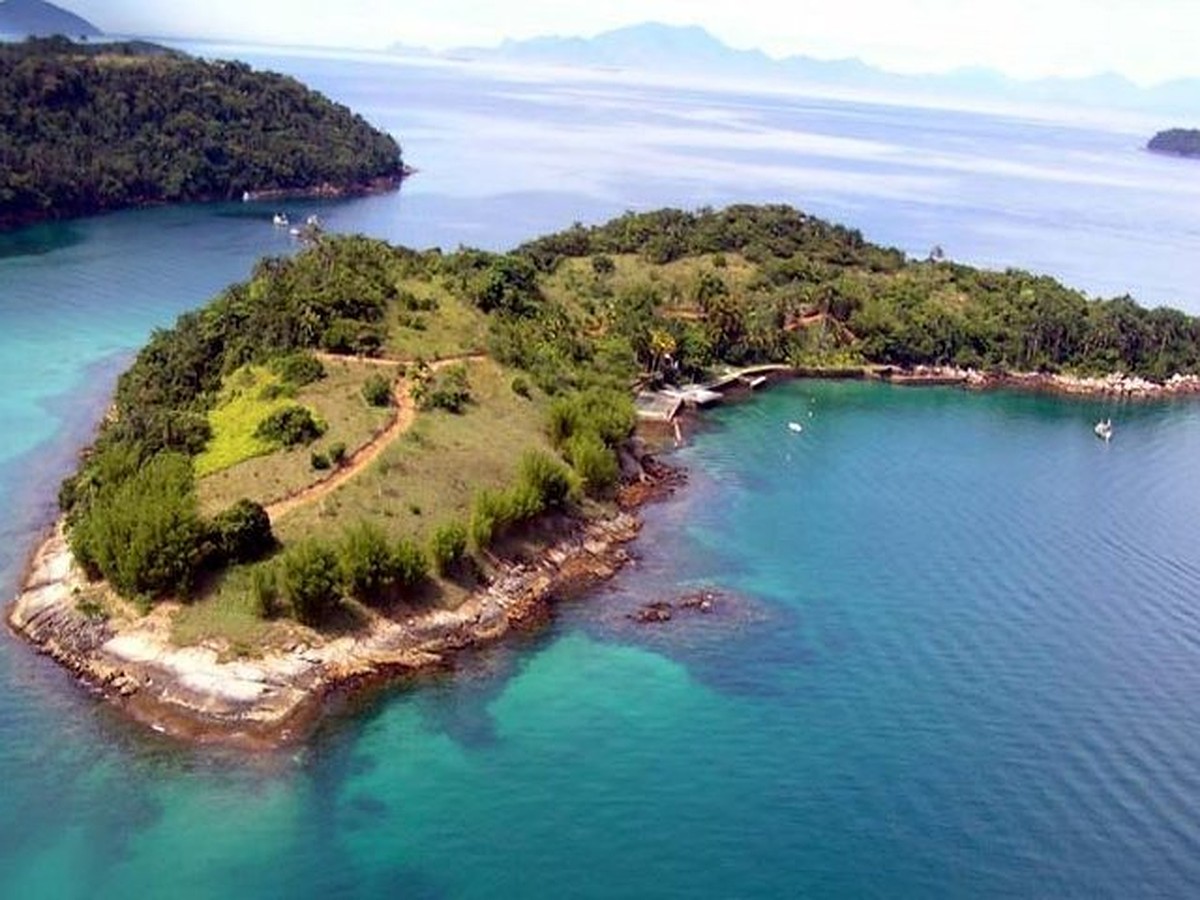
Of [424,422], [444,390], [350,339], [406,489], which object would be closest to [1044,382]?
[444,390]

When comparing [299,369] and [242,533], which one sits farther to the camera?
[299,369]

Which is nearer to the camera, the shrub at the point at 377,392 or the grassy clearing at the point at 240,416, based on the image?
the grassy clearing at the point at 240,416

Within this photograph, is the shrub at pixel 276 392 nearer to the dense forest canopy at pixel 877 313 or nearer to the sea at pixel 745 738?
the sea at pixel 745 738

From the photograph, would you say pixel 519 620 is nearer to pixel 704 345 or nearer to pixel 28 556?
pixel 28 556

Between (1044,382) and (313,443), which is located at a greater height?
(313,443)

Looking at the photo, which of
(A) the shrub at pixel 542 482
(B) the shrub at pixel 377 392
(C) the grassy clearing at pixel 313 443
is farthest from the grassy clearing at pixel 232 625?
(B) the shrub at pixel 377 392

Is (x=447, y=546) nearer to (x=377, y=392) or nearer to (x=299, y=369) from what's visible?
(x=377, y=392)
